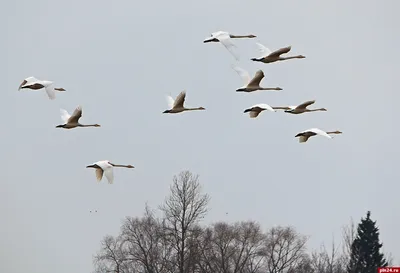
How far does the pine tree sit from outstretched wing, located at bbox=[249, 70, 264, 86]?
54675mm

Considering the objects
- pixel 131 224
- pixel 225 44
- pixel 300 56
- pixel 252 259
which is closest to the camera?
pixel 225 44

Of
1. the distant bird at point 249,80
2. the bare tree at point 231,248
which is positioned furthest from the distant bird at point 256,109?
the bare tree at point 231,248

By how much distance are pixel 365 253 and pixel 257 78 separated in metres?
56.1

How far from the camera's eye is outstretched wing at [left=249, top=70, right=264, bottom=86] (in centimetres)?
4461

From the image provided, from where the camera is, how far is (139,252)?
3740 inches

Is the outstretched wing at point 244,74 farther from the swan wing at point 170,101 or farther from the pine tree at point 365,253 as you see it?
the pine tree at point 365,253

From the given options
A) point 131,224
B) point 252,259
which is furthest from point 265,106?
point 252,259

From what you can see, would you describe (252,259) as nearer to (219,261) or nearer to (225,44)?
(219,261)

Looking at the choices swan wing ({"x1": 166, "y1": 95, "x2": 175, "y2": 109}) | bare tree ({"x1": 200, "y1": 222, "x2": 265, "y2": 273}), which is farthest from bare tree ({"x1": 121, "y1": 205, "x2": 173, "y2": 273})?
swan wing ({"x1": 166, "y1": 95, "x2": 175, "y2": 109})

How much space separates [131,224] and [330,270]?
19944 millimetres

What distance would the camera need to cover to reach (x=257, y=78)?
147 feet

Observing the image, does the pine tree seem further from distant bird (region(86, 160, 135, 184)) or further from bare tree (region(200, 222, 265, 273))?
distant bird (region(86, 160, 135, 184))

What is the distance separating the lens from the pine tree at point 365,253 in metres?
98.5

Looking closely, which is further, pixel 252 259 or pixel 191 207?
pixel 252 259
